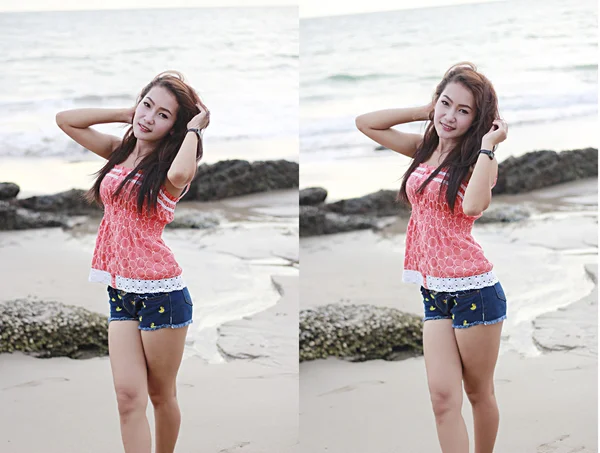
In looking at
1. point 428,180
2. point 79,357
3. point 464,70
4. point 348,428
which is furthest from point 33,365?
point 464,70

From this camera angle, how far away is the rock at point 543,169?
509 centimetres

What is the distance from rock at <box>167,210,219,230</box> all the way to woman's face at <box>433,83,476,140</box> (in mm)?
1859

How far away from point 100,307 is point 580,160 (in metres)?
3.04

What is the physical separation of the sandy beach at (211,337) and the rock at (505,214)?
1.20 meters

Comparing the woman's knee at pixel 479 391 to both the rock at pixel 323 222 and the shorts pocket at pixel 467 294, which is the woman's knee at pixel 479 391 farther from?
the rock at pixel 323 222

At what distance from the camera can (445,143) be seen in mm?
3904

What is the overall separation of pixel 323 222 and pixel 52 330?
74.1 inches

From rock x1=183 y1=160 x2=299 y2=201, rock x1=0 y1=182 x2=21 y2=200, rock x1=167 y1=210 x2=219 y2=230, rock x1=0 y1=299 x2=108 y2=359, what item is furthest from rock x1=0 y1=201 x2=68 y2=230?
rock x1=183 y1=160 x2=299 y2=201

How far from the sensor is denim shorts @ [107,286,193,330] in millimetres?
3854

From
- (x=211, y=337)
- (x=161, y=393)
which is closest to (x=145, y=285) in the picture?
(x=161, y=393)

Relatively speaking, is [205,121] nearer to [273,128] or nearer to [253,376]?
[273,128]

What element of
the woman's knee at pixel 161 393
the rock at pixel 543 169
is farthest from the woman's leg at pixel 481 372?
the rock at pixel 543 169

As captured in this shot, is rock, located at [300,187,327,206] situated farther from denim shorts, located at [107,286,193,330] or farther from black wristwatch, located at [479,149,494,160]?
black wristwatch, located at [479,149,494,160]

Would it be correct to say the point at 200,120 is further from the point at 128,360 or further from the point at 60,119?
the point at 128,360
